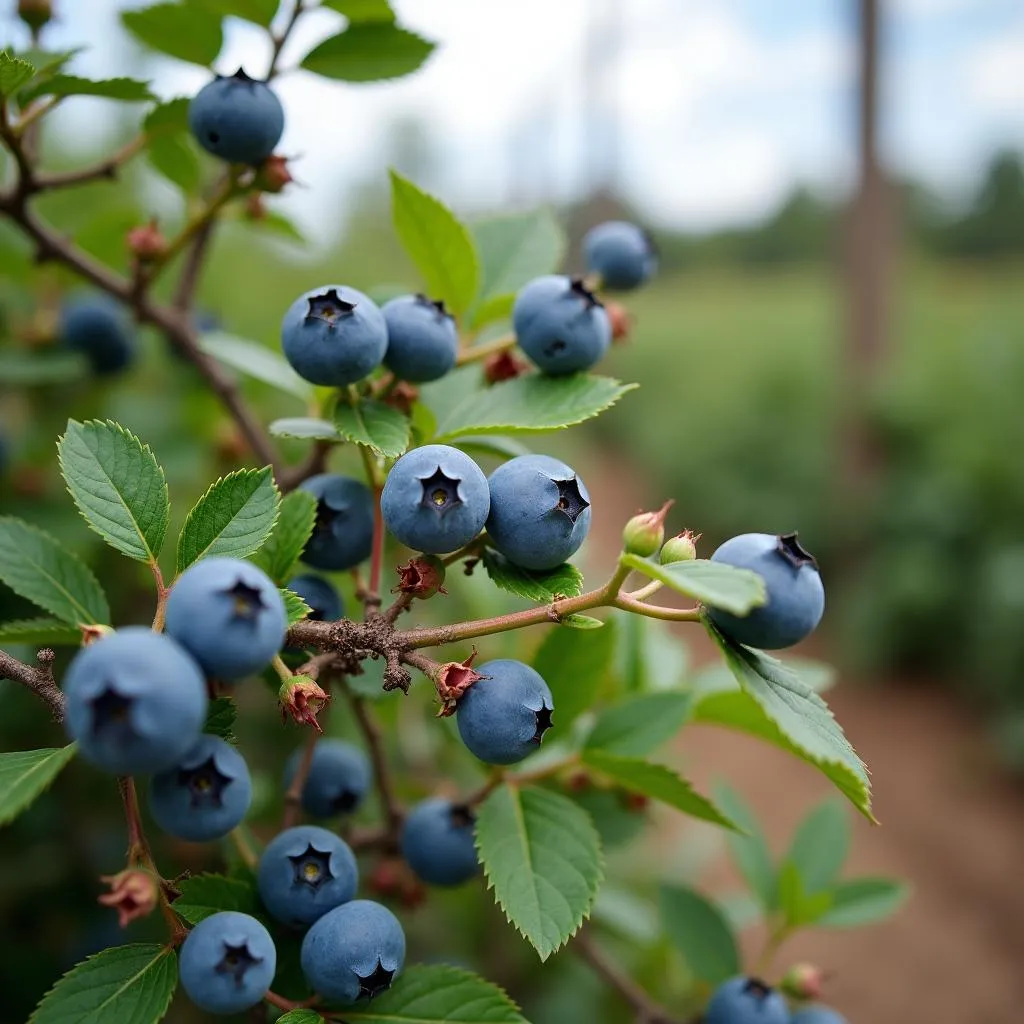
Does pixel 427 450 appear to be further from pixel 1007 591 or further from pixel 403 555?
pixel 1007 591

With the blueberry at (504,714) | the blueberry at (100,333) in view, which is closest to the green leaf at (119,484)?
the blueberry at (504,714)

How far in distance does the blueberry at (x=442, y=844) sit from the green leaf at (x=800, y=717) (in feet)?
1.33

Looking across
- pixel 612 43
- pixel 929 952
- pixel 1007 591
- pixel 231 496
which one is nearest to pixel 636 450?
pixel 612 43

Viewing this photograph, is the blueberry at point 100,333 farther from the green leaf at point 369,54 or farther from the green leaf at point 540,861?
the green leaf at point 540,861

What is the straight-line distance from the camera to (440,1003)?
2.73 feet

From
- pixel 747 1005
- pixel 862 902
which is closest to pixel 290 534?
pixel 747 1005

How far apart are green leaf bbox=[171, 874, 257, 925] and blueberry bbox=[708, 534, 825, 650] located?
487mm

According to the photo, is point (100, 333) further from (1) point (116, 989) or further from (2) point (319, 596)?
(1) point (116, 989)

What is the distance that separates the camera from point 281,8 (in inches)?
43.1

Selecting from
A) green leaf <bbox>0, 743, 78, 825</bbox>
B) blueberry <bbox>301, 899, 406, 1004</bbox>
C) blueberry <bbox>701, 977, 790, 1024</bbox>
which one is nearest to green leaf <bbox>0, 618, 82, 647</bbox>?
green leaf <bbox>0, 743, 78, 825</bbox>

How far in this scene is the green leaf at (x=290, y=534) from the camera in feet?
2.80

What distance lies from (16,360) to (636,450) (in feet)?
38.3

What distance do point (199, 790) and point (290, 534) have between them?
26cm

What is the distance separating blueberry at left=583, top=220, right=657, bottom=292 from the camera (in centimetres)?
123
